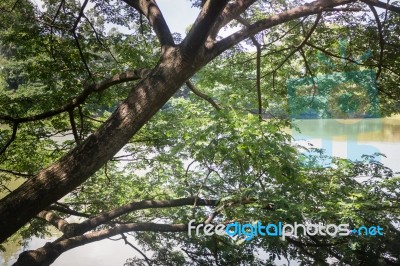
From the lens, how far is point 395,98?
12.1 ft

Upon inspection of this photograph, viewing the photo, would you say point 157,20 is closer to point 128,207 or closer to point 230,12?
point 230,12

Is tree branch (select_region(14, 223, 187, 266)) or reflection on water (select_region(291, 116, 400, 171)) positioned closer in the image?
tree branch (select_region(14, 223, 187, 266))

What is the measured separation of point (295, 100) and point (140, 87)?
3424 millimetres

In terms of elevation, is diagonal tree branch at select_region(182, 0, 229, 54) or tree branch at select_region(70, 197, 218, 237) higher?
diagonal tree branch at select_region(182, 0, 229, 54)

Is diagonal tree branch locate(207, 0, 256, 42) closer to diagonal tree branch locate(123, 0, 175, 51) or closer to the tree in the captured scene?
the tree

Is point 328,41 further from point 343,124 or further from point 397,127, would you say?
point 397,127

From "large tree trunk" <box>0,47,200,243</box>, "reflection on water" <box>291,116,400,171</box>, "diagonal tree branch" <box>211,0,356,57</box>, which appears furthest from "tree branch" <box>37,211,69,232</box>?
"reflection on water" <box>291,116,400,171</box>

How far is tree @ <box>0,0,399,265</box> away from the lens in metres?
1.83

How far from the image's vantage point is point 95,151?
172cm

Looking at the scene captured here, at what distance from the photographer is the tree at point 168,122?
1828 millimetres

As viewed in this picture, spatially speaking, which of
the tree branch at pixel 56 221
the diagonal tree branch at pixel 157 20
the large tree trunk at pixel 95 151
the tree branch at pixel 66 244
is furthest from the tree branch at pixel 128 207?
the diagonal tree branch at pixel 157 20

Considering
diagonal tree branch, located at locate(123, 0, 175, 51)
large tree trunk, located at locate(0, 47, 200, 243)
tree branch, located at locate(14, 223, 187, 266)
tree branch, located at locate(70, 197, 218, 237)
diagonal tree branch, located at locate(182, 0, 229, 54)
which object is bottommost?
tree branch, located at locate(14, 223, 187, 266)

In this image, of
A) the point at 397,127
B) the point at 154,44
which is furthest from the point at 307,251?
the point at 397,127

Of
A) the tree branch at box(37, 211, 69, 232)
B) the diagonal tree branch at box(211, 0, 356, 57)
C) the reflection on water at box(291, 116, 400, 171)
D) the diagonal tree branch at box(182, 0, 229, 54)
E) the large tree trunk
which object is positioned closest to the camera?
the large tree trunk
